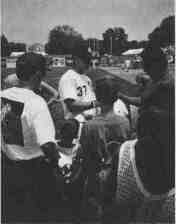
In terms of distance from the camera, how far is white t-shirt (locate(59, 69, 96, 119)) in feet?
8.75

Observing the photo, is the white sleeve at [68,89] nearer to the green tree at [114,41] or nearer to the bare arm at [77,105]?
the bare arm at [77,105]

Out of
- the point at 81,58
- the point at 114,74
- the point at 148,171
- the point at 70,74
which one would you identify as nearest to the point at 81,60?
the point at 81,58

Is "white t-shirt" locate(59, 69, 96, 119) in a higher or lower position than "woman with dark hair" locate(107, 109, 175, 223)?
higher

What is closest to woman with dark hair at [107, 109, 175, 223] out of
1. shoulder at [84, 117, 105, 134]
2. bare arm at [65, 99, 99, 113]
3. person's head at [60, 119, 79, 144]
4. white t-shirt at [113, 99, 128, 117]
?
shoulder at [84, 117, 105, 134]

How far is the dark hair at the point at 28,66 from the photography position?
2.03 m

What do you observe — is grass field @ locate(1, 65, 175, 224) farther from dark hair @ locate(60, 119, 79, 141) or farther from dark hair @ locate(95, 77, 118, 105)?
dark hair @ locate(60, 119, 79, 141)

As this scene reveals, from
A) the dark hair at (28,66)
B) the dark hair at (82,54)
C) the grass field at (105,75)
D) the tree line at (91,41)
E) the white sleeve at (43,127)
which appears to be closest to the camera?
the white sleeve at (43,127)

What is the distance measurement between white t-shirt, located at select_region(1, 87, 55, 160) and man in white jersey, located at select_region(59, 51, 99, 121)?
0.60 metres

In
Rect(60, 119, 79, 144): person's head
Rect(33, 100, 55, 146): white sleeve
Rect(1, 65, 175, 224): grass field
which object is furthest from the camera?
Rect(60, 119, 79, 144): person's head

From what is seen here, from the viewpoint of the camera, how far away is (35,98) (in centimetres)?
191

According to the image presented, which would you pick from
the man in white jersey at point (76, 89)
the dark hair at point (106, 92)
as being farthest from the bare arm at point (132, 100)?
the man in white jersey at point (76, 89)

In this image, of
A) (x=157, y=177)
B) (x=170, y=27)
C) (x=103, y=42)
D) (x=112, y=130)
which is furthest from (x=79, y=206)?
(x=170, y=27)

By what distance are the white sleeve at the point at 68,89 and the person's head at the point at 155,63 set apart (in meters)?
0.62

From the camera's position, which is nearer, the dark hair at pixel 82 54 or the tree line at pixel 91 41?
the tree line at pixel 91 41
